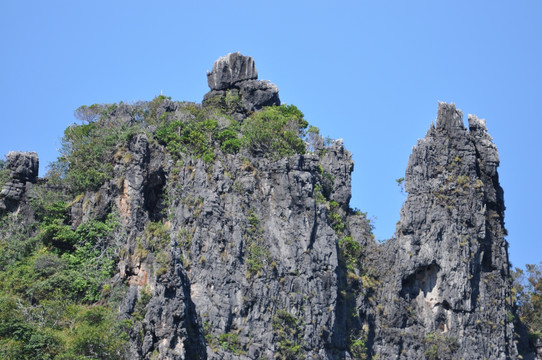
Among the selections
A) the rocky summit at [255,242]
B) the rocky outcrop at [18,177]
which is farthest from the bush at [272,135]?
the rocky outcrop at [18,177]

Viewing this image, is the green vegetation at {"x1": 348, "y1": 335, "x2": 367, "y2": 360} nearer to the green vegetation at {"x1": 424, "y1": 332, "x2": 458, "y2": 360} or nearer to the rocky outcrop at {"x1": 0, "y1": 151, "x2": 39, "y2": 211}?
the green vegetation at {"x1": 424, "y1": 332, "x2": 458, "y2": 360}

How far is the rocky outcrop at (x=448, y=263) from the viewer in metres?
65.6

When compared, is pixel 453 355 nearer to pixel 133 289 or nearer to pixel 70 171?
pixel 133 289

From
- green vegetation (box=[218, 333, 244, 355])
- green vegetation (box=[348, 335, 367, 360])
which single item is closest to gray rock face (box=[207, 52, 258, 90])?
green vegetation (box=[348, 335, 367, 360])

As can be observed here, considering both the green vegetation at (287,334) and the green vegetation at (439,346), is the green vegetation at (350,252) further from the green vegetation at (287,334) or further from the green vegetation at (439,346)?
the green vegetation at (287,334)

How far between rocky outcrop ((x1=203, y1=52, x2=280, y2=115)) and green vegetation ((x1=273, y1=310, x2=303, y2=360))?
48.2 ft

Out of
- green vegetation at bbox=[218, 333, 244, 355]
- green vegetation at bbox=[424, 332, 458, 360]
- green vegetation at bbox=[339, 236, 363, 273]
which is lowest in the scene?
green vegetation at bbox=[218, 333, 244, 355]

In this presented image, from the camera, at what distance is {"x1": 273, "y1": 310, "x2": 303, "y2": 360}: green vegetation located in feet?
202

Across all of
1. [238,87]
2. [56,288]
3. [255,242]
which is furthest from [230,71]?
[56,288]

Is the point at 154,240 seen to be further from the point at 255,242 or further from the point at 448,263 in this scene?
the point at 448,263


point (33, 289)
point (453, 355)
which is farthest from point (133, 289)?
point (453, 355)

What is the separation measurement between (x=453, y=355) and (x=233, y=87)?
19.8 metres

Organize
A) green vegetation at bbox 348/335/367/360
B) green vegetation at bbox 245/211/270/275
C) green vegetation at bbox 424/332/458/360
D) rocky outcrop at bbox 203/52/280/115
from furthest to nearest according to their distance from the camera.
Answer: rocky outcrop at bbox 203/52/280/115 → green vegetation at bbox 424/332/458/360 → green vegetation at bbox 348/335/367/360 → green vegetation at bbox 245/211/270/275

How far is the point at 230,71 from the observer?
76.3 m
